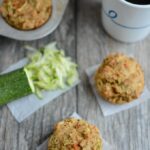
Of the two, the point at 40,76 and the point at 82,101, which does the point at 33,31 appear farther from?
the point at 82,101

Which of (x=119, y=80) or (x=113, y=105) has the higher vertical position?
(x=119, y=80)

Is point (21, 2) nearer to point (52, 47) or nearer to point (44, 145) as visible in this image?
point (52, 47)

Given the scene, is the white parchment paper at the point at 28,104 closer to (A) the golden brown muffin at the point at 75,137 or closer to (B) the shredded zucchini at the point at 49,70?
(B) the shredded zucchini at the point at 49,70

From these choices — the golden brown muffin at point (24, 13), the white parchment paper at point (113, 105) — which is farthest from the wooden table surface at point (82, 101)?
the golden brown muffin at point (24, 13)

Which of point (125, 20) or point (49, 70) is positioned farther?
point (49, 70)

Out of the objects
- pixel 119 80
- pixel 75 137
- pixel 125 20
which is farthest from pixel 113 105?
pixel 125 20

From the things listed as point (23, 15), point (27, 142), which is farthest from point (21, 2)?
point (27, 142)
